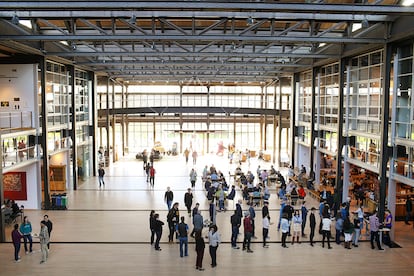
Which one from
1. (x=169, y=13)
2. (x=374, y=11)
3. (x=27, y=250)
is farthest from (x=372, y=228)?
(x=27, y=250)

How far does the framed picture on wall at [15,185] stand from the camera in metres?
17.8

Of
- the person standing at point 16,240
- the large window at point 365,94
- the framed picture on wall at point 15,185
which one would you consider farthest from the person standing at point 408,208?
the framed picture on wall at point 15,185

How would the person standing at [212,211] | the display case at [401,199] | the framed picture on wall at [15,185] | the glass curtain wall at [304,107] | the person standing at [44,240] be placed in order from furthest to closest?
the glass curtain wall at [304,107] < the framed picture on wall at [15,185] < the display case at [401,199] < the person standing at [212,211] < the person standing at [44,240]

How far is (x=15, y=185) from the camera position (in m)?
17.8

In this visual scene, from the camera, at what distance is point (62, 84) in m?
21.1

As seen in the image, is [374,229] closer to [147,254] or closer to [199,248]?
[199,248]

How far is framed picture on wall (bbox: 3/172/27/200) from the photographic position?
58.2 ft

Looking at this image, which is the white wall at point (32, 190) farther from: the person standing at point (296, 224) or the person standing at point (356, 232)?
the person standing at point (356, 232)

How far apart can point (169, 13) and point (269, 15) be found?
8.98 ft

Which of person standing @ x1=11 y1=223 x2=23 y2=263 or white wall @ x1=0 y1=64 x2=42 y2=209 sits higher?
white wall @ x1=0 y1=64 x2=42 y2=209

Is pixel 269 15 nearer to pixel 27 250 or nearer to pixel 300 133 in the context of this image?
pixel 27 250

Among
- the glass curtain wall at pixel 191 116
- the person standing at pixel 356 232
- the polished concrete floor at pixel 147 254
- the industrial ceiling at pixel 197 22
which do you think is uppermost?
the industrial ceiling at pixel 197 22

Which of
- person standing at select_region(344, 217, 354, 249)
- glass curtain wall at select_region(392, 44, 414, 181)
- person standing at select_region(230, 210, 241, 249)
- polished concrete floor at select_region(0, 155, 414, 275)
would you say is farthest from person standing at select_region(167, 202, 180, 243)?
glass curtain wall at select_region(392, 44, 414, 181)

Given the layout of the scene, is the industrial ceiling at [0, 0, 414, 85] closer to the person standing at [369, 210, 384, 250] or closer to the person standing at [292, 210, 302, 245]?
the person standing at [292, 210, 302, 245]
